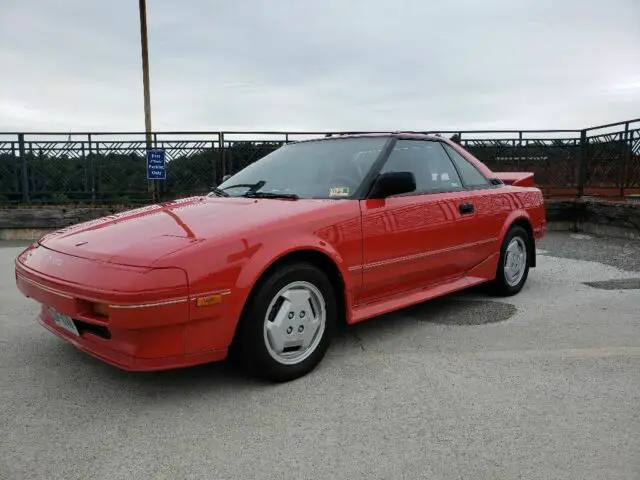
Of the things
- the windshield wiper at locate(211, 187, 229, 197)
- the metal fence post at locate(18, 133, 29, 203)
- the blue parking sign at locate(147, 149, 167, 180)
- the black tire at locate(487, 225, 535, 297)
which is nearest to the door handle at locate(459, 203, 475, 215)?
the black tire at locate(487, 225, 535, 297)

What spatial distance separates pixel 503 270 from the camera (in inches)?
175

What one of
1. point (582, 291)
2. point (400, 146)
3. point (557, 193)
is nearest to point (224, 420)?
point (400, 146)

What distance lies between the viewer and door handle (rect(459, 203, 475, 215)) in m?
3.88

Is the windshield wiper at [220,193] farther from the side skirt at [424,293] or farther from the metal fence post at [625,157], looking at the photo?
the metal fence post at [625,157]

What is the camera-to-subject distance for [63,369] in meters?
2.91

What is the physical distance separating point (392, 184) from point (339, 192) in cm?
34

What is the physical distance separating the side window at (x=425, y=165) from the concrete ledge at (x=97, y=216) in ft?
18.8

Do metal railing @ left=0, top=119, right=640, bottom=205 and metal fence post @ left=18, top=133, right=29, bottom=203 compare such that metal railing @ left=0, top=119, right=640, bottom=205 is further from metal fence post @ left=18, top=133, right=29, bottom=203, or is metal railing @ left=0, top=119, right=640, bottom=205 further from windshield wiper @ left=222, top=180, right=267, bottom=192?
windshield wiper @ left=222, top=180, right=267, bottom=192

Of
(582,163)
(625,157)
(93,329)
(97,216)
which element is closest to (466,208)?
(93,329)

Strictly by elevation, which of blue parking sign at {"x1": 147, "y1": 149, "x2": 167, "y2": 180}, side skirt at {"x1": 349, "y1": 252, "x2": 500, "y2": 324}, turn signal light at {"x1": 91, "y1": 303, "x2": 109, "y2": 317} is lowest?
side skirt at {"x1": 349, "y1": 252, "x2": 500, "y2": 324}

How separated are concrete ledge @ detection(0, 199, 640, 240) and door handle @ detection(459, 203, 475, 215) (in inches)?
224

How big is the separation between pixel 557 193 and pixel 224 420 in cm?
964

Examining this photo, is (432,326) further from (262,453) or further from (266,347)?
(262,453)

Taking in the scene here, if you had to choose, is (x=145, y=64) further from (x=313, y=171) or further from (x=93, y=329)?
(x=93, y=329)
